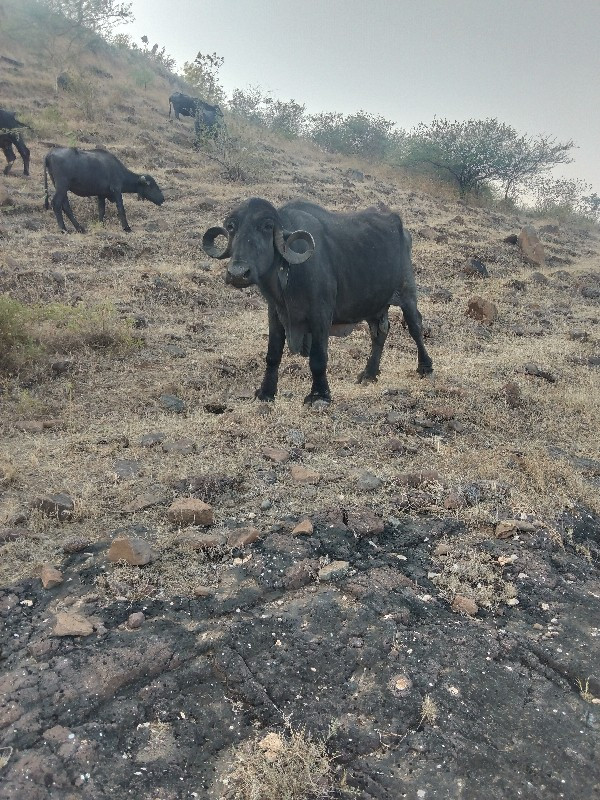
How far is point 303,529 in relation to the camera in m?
3.50

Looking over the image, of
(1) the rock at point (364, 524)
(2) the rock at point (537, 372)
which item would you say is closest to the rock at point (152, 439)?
(1) the rock at point (364, 524)

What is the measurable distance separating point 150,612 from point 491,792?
61.9 inches

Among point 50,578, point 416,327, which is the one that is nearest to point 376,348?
point 416,327

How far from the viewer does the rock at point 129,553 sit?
10.4 feet

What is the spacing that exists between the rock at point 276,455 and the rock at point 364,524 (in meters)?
0.90

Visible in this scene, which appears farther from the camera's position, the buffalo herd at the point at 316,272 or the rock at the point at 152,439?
the buffalo herd at the point at 316,272

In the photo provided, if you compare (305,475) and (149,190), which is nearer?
(305,475)

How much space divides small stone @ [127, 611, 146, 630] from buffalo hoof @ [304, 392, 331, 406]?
3074mm

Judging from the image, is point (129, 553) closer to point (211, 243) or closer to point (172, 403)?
point (172, 403)

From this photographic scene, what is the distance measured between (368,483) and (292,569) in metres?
Result: 1.08

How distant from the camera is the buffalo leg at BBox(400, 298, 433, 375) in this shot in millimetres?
6879

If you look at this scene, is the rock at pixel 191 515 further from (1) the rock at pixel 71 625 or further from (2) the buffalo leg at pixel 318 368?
(2) the buffalo leg at pixel 318 368

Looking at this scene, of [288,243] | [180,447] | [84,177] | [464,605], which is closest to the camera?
[464,605]

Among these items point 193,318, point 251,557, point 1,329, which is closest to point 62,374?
point 1,329
